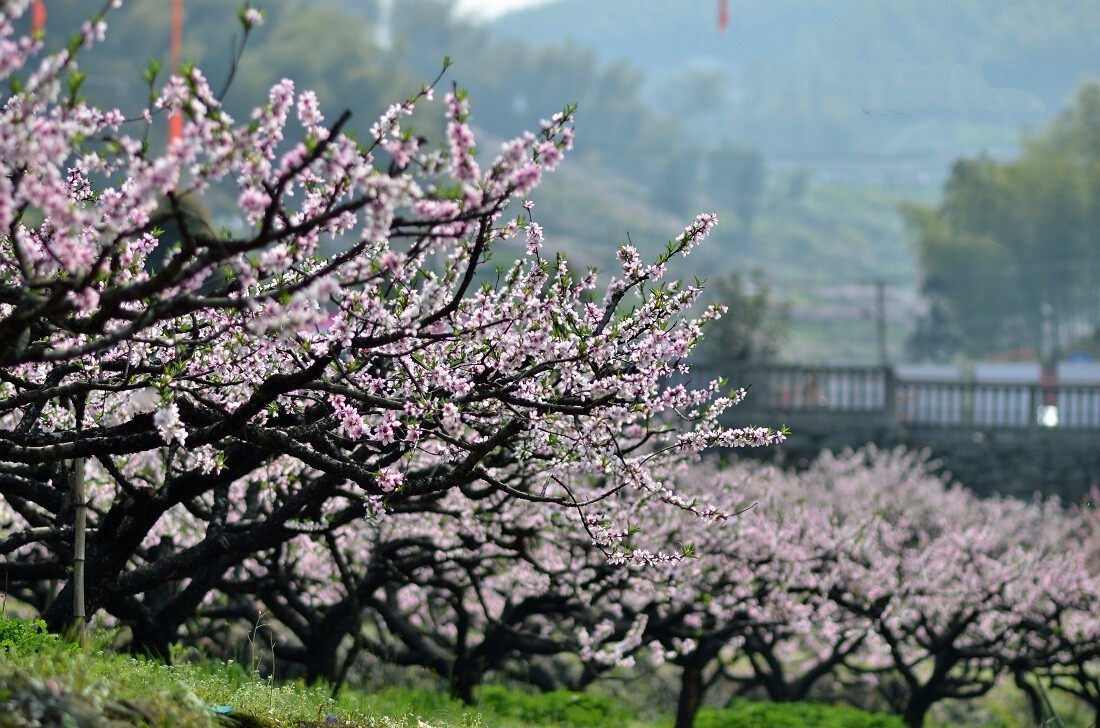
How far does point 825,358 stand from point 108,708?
12451 centimetres

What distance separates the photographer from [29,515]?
11.8 meters

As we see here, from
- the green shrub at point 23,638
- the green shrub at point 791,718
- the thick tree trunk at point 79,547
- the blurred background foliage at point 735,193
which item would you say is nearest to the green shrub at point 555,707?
the green shrub at point 791,718

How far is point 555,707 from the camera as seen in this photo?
1761 cm

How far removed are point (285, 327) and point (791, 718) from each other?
13663 millimetres

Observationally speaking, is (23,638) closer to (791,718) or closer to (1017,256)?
(791,718)

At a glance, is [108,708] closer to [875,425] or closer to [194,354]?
[194,354]

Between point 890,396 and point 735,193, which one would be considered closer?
point 890,396

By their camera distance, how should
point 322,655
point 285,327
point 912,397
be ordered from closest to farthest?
point 285,327 < point 322,655 < point 912,397

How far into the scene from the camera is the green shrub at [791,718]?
1839 centimetres

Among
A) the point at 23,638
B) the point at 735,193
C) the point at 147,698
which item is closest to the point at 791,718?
the point at 23,638

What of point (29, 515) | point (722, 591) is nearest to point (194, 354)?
point (29, 515)

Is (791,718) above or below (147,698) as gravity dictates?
below

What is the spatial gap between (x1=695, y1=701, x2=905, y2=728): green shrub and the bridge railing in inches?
559

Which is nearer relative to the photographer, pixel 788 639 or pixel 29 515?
pixel 29 515
